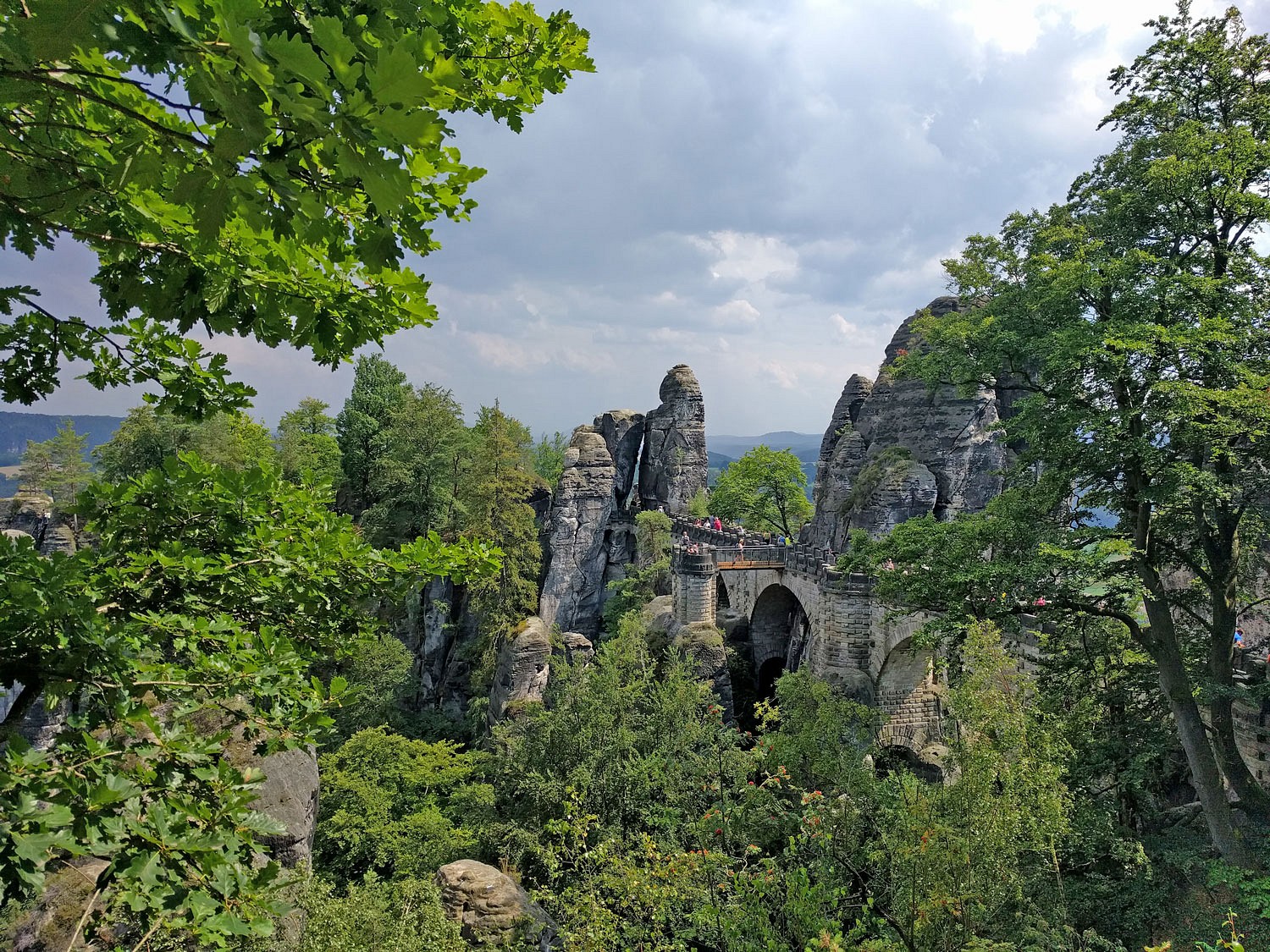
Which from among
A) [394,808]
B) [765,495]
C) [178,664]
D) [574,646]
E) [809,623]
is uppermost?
[765,495]

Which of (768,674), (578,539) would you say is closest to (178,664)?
(768,674)

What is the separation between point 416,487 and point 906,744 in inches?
831

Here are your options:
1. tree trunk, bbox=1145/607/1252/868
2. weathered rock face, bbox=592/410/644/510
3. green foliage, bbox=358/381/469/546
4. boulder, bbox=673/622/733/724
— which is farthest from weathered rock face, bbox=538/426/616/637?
tree trunk, bbox=1145/607/1252/868

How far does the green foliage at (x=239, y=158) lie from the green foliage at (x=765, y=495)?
35500 mm

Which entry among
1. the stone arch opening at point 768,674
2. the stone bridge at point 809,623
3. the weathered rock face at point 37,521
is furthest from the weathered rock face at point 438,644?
the weathered rock face at point 37,521

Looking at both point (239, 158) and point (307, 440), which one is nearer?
point (239, 158)

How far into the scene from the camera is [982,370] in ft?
34.0

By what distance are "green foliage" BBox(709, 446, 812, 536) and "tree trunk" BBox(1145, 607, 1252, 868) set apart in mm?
28386

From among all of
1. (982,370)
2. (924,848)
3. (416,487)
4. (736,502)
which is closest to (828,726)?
(924,848)

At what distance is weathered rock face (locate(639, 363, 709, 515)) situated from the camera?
3794cm

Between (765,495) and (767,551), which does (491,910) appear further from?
(765,495)

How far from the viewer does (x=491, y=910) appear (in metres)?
11.2

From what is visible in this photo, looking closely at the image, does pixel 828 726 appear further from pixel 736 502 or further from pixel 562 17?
pixel 736 502

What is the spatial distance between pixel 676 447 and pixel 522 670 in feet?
66.2
